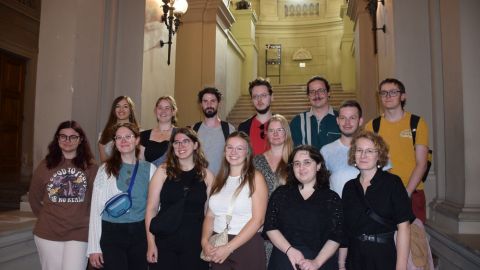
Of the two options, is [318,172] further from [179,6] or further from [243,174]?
[179,6]

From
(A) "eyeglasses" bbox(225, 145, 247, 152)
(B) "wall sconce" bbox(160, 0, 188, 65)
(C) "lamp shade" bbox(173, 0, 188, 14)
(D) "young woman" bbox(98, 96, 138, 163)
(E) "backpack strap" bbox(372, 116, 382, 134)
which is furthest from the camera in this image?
(C) "lamp shade" bbox(173, 0, 188, 14)

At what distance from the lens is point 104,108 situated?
536 centimetres

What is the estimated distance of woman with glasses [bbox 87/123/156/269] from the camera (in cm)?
293

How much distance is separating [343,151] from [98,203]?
197 centimetres

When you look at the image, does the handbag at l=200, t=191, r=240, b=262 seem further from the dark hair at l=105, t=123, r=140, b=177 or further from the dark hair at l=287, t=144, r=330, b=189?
the dark hair at l=105, t=123, r=140, b=177

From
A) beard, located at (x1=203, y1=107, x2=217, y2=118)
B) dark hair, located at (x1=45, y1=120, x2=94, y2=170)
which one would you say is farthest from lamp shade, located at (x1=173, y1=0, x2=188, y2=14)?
dark hair, located at (x1=45, y1=120, x2=94, y2=170)

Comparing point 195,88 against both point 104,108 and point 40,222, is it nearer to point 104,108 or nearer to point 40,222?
point 104,108

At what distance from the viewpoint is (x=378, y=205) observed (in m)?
2.58

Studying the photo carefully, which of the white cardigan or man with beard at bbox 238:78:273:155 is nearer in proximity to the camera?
the white cardigan

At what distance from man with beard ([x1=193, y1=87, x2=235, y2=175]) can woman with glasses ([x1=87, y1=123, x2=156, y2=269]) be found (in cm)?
79

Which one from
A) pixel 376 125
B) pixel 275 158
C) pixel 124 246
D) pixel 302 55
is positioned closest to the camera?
pixel 124 246

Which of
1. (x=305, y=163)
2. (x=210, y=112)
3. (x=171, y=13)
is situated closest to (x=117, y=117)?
(x=210, y=112)

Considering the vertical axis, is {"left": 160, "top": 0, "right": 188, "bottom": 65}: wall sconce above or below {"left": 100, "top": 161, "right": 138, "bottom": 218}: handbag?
above

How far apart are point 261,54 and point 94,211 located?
16.9 metres
